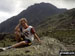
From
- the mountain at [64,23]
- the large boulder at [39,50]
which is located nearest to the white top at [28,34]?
the large boulder at [39,50]

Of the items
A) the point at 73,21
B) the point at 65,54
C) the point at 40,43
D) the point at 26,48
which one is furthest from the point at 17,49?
the point at 73,21

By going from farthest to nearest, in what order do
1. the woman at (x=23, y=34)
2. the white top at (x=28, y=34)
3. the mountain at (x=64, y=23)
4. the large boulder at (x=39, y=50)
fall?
the mountain at (x=64, y=23) → the white top at (x=28, y=34) → the woman at (x=23, y=34) → the large boulder at (x=39, y=50)

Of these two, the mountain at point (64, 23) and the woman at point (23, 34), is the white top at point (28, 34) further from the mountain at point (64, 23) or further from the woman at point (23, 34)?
the mountain at point (64, 23)

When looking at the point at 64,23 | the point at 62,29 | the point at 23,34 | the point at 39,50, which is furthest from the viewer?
the point at 64,23

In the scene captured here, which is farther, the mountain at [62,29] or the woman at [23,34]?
the mountain at [62,29]

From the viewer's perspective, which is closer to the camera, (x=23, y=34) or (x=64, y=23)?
(x=23, y=34)

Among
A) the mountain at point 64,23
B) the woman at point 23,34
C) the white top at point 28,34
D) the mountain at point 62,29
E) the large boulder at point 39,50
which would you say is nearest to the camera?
the large boulder at point 39,50

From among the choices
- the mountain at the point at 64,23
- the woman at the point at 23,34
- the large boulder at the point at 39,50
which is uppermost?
the mountain at the point at 64,23

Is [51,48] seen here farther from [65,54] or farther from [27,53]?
[65,54]

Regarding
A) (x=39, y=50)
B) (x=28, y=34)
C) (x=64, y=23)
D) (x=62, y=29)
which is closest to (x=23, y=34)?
(x=28, y=34)

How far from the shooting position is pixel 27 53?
1184 centimetres

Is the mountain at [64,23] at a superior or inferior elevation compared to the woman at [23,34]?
superior

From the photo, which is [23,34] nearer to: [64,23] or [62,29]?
[62,29]

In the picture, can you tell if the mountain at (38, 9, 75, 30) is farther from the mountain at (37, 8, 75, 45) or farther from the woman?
the woman
